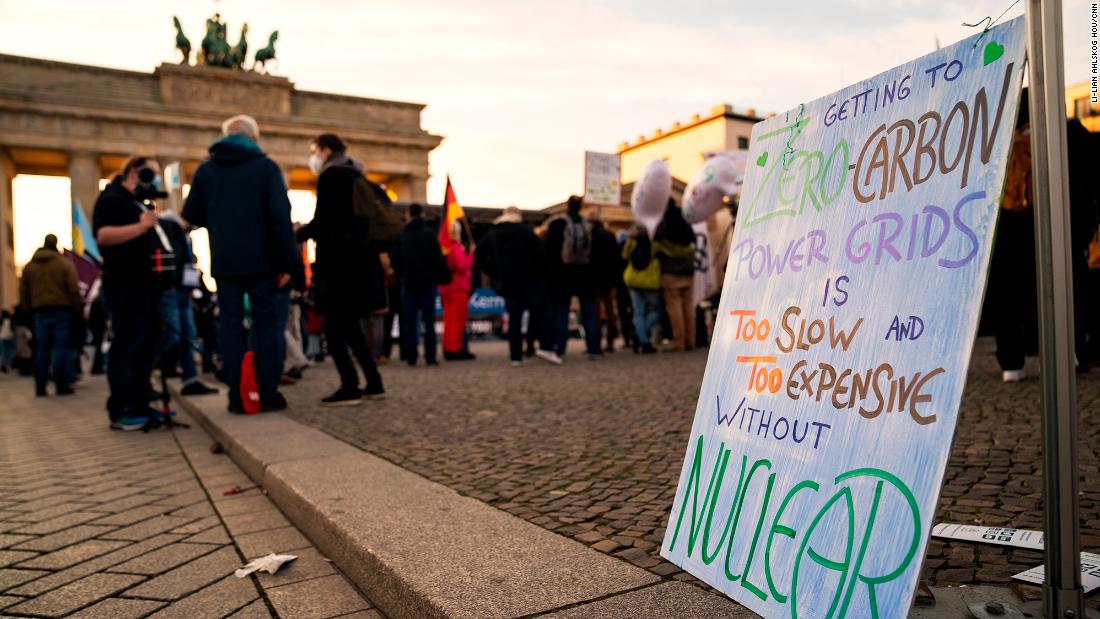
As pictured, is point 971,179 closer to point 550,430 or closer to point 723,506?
point 723,506

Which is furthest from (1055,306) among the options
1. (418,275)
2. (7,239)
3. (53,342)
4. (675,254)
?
(7,239)

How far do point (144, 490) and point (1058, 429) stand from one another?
11.7ft

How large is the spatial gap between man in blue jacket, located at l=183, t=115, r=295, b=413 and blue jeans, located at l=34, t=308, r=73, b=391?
4.79 meters

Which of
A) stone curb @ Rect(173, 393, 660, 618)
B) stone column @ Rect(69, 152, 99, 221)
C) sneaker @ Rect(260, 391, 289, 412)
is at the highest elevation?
stone column @ Rect(69, 152, 99, 221)

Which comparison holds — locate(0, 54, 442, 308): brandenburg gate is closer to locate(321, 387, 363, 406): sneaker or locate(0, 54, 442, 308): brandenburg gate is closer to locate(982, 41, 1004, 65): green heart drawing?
locate(321, 387, 363, 406): sneaker

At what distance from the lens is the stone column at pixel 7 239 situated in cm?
3603

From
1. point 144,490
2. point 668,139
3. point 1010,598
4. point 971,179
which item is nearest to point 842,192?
point 971,179

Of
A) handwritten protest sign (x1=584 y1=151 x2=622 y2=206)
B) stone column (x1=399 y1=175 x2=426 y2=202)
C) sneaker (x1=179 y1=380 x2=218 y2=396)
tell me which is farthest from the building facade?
sneaker (x1=179 y1=380 x2=218 y2=396)

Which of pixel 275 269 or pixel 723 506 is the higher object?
pixel 275 269

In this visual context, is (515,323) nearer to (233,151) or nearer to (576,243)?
(576,243)

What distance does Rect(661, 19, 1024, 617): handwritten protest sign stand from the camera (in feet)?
4.50

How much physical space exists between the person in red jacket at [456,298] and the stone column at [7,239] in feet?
110

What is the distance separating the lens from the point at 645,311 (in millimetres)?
10531

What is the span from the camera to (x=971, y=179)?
1.44 m
